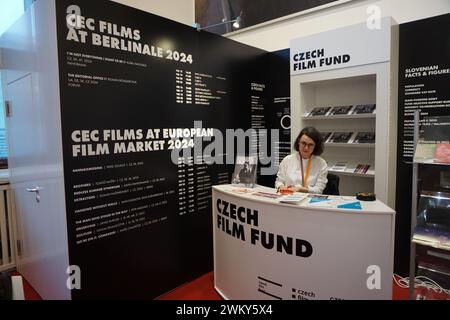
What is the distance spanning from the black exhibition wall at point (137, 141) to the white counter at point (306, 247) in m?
0.68

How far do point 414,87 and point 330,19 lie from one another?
1.45 metres

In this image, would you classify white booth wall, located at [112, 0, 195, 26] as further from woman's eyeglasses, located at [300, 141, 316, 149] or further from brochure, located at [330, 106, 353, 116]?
woman's eyeglasses, located at [300, 141, 316, 149]

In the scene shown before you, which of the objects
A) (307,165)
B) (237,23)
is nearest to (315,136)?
(307,165)

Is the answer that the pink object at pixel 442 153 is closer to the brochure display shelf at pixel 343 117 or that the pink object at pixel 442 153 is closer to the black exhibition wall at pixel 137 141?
the brochure display shelf at pixel 343 117

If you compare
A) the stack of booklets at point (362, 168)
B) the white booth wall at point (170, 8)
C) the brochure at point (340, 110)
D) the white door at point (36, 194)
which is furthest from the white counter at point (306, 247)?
the white booth wall at point (170, 8)

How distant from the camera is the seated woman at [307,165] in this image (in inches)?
114

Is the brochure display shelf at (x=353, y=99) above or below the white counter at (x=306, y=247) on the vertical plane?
above

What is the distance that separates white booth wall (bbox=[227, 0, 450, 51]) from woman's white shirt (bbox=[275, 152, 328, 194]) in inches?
73.9

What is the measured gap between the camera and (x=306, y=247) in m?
1.99

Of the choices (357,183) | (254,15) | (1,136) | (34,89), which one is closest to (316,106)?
(357,183)

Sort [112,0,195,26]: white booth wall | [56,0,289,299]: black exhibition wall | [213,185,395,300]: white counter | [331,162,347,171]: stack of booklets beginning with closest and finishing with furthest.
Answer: [213,185,395,300]: white counter, [56,0,289,299]: black exhibition wall, [331,162,347,171]: stack of booklets, [112,0,195,26]: white booth wall

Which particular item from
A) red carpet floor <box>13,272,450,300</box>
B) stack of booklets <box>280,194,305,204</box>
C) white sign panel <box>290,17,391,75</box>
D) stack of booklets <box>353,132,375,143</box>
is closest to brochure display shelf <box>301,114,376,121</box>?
stack of booklets <box>353,132,375,143</box>

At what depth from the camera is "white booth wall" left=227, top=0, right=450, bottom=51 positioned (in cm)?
316

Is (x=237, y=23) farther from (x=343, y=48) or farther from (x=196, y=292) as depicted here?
(x=196, y=292)
